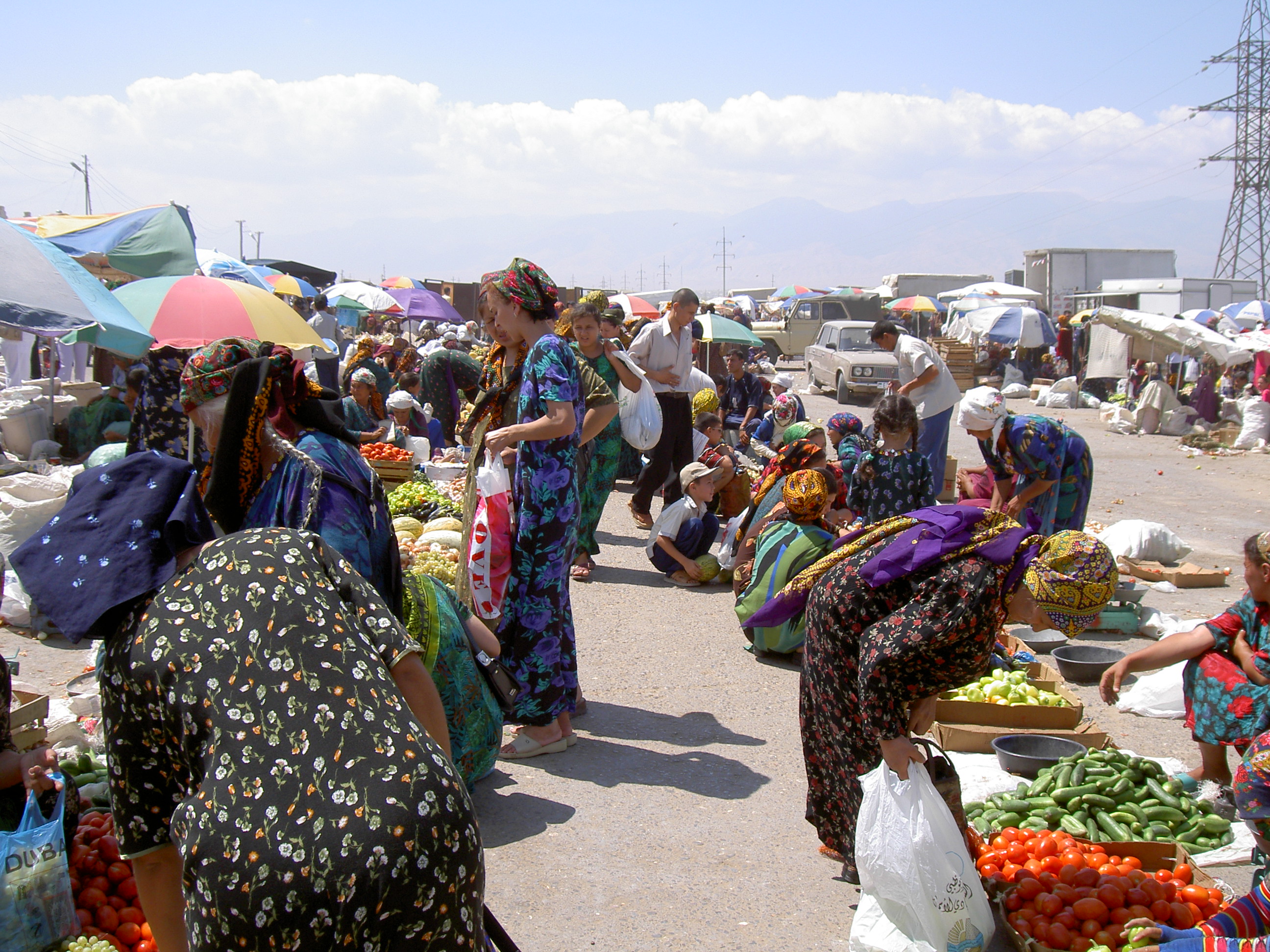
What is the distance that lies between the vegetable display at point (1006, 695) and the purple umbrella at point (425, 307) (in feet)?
58.3

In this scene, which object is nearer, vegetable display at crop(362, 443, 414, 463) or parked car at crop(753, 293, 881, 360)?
vegetable display at crop(362, 443, 414, 463)

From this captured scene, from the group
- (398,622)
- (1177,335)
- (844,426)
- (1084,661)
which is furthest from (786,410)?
(1177,335)

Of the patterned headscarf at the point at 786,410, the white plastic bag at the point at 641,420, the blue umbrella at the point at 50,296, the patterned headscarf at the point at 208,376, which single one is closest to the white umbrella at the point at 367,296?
the patterned headscarf at the point at 786,410

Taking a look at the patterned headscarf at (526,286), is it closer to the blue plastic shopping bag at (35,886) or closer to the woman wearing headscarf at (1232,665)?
the blue plastic shopping bag at (35,886)

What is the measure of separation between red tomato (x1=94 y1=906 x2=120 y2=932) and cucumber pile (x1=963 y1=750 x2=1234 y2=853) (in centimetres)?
308

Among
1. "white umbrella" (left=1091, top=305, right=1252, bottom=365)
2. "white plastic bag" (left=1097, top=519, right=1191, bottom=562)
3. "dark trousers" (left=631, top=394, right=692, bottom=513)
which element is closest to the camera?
"white plastic bag" (left=1097, top=519, right=1191, bottom=562)

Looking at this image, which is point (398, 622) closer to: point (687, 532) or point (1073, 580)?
point (1073, 580)

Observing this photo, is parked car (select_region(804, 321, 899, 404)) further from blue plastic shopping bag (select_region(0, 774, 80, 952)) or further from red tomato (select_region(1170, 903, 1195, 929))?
blue plastic shopping bag (select_region(0, 774, 80, 952))

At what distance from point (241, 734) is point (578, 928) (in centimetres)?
203

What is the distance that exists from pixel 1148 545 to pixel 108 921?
817 cm

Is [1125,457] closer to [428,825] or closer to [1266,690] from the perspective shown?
[1266,690]

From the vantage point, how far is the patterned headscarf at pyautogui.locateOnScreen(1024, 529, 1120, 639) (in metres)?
2.73

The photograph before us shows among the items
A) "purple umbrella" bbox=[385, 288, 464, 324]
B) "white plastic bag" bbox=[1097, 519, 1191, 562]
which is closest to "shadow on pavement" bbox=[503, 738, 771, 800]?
"white plastic bag" bbox=[1097, 519, 1191, 562]

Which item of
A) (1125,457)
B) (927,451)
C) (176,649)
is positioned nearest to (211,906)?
(176,649)
